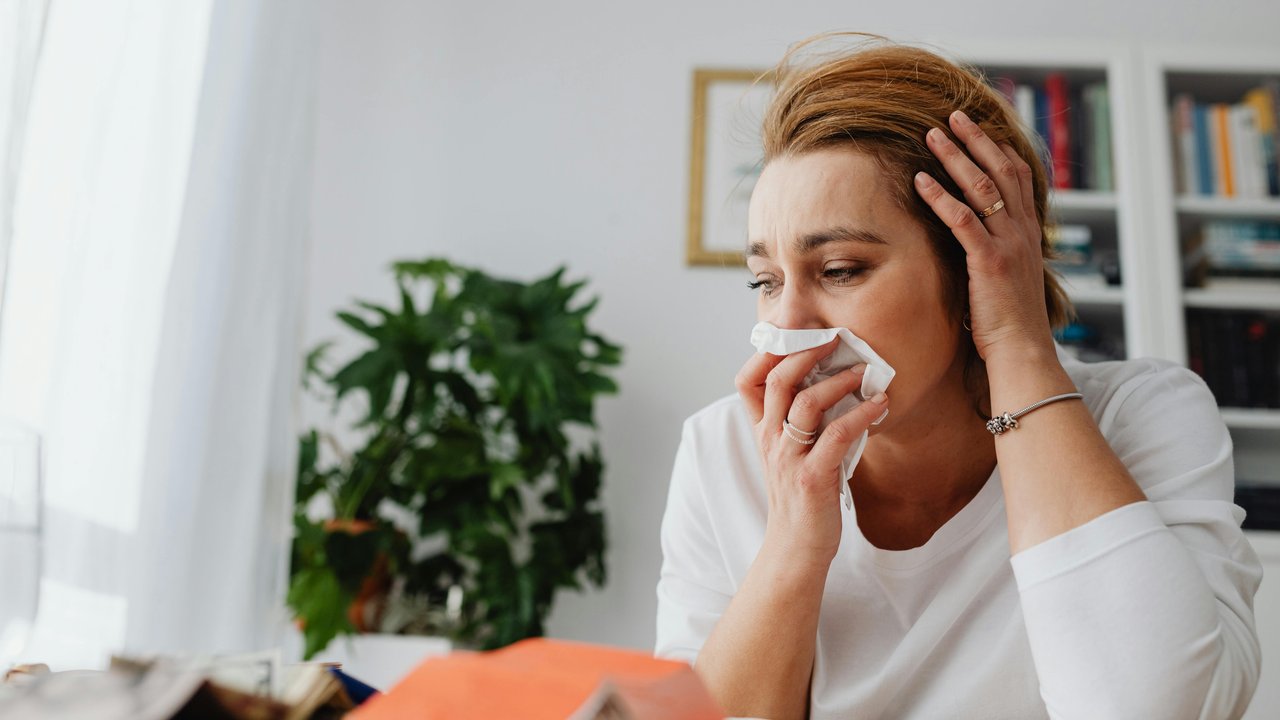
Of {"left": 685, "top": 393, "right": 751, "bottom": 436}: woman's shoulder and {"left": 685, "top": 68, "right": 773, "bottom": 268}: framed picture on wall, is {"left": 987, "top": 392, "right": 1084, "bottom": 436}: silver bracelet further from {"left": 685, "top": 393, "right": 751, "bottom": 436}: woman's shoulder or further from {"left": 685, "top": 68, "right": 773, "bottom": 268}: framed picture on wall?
{"left": 685, "top": 68, "right": 773, "bottom": 268}: framed picture on wall

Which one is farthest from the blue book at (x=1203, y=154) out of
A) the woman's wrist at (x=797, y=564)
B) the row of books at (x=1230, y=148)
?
the woman's wrist at (x=797, y=564)

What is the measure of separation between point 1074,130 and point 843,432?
6.15ft

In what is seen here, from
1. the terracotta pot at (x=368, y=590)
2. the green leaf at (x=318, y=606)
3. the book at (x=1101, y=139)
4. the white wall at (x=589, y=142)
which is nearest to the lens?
the green leaf at (x=318, y=606)

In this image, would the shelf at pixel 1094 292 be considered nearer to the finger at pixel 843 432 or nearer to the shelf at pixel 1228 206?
the shelf at pixel 1228 206

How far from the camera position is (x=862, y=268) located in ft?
3.12

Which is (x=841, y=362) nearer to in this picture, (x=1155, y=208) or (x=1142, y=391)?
(x=1142, y=391)

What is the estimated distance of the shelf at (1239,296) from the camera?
2213 millimetres

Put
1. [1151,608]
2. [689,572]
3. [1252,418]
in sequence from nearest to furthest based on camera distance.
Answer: [1151,608] → [689,572] → [1252,418]

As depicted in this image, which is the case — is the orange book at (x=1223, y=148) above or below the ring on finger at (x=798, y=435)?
above

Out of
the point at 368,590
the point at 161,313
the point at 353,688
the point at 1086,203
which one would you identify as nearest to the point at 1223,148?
the point at 1086,203

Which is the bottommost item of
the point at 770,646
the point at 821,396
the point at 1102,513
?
the point at 770,646

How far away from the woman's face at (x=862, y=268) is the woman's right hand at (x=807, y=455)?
0.04m

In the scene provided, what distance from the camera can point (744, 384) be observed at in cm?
102

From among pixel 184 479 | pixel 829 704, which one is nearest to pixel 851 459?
pixel 829 704
